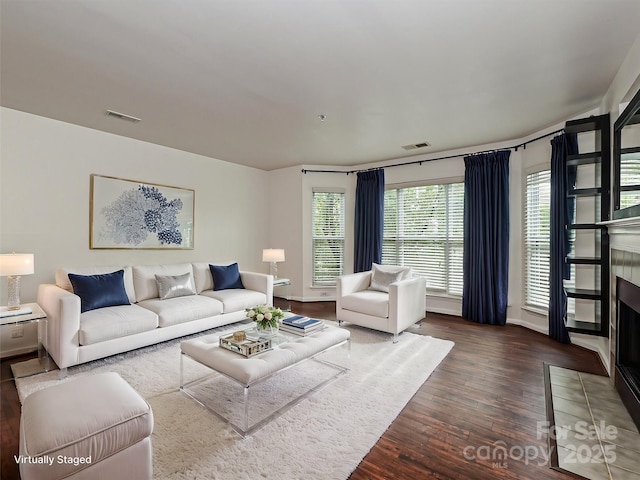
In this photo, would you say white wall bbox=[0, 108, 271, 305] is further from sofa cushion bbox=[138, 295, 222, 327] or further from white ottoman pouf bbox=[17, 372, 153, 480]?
white ottoman pouf bbox=[17, 372, 153, 480]

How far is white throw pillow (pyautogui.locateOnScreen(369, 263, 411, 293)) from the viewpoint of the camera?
4.35 m

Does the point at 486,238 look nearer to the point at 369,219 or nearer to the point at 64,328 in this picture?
the point at 369,219

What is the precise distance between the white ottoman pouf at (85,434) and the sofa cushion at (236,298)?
95.9 inches

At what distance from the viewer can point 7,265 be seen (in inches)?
109

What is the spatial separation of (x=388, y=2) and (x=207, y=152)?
381 centimetres

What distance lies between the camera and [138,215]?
4340mm

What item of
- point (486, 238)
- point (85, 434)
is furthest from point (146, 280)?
point (486, 238)

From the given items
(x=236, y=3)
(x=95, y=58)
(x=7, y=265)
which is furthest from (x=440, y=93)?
(x=7, y=265)

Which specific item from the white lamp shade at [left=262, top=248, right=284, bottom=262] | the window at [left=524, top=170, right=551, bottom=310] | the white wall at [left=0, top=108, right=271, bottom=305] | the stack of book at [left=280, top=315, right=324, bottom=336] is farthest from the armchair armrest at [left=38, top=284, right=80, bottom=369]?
the window at [left=524, top=170, right=551, bottom=310]

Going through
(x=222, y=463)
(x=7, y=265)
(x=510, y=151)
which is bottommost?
(x=222, y=463)

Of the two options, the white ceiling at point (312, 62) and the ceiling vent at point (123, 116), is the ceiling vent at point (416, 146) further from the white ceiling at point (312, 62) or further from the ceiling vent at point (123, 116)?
the ceiling vent at point (123, 116)

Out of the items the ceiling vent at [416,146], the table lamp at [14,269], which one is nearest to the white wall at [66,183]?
the table lamp at [14,269]

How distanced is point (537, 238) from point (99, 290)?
5.37 meters

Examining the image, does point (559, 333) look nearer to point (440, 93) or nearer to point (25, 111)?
point (440, 93)
